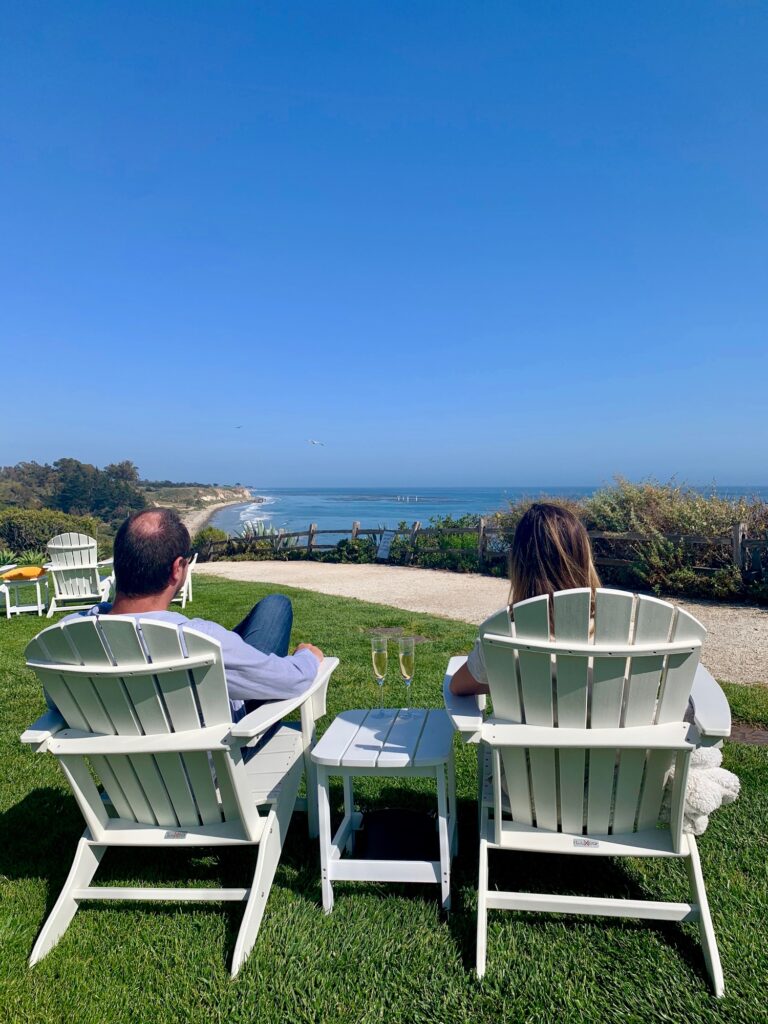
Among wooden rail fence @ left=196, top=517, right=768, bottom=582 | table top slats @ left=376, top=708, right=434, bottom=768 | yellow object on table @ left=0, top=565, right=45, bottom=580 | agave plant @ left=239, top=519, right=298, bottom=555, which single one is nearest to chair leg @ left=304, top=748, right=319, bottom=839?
table top slats @ left=376, top=708, right=434, bottom=768

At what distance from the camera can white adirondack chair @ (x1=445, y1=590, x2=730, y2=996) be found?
1.76 m

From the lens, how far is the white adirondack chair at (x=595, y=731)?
176 centimetres

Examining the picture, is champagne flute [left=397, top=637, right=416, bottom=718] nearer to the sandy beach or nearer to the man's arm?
the man's arm

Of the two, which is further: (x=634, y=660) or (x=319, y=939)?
(x=319, y=939)

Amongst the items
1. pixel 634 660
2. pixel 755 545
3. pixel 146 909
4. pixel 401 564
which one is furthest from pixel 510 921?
pixel 401 564

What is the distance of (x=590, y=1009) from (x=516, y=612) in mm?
1128

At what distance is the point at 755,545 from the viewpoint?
8.96 m

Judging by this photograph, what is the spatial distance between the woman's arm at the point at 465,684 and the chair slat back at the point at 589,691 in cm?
23

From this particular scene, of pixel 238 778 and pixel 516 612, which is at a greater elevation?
pixel 516 612

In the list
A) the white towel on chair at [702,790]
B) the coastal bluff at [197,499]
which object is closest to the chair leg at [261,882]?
the white towel on chair at [702,790]

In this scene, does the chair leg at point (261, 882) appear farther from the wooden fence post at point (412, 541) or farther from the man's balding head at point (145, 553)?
the wooden fence post at point (412, 541)

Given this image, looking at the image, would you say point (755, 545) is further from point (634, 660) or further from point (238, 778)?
point (238, 778)

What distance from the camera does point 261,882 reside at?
6.72ft

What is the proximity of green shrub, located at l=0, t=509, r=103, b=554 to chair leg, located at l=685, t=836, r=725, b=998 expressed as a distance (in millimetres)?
18760
